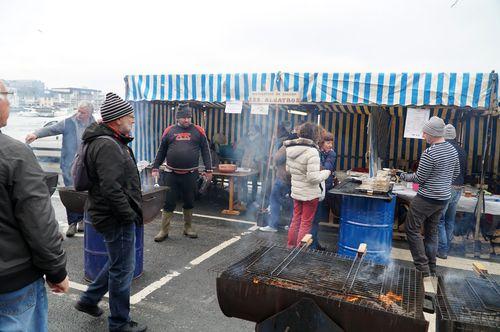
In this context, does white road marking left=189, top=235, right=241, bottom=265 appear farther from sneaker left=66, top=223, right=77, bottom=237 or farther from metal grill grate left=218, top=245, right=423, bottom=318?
metal grill grate left=218, top=245, right=423, bottom=318

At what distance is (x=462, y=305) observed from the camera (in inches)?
91.5

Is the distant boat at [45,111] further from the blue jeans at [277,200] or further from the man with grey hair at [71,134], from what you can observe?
the blue jeans at [277,200]

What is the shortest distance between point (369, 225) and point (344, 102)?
8.56 ft

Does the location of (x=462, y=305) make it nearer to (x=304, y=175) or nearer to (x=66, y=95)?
(x=304, y=175)

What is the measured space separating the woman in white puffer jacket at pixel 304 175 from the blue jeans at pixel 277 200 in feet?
5.31

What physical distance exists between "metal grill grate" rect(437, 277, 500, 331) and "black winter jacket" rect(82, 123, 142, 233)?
2464 mm

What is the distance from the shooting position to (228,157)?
1058 cm

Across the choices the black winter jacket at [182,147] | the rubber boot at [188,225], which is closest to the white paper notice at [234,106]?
the black winter jacket at [182,147]

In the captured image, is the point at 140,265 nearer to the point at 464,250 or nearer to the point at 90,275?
the point at 90,275

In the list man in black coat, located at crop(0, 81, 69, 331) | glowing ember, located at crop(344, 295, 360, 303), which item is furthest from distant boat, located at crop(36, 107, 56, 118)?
glowing ember, located at crop(344, 295, 360, 303)

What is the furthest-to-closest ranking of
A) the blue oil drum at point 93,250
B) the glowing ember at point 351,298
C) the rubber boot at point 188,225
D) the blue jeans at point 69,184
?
the rubber boot at point 188,225, the blue jeans at point 69,184, the blue oil drum at point 93,250, the glowing ember at point 351,298

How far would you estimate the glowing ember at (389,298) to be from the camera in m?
2.26

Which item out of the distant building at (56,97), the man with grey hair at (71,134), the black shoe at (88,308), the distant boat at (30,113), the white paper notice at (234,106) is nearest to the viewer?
the black shoe at (88,308)

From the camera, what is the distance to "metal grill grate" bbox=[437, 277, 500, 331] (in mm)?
2121
